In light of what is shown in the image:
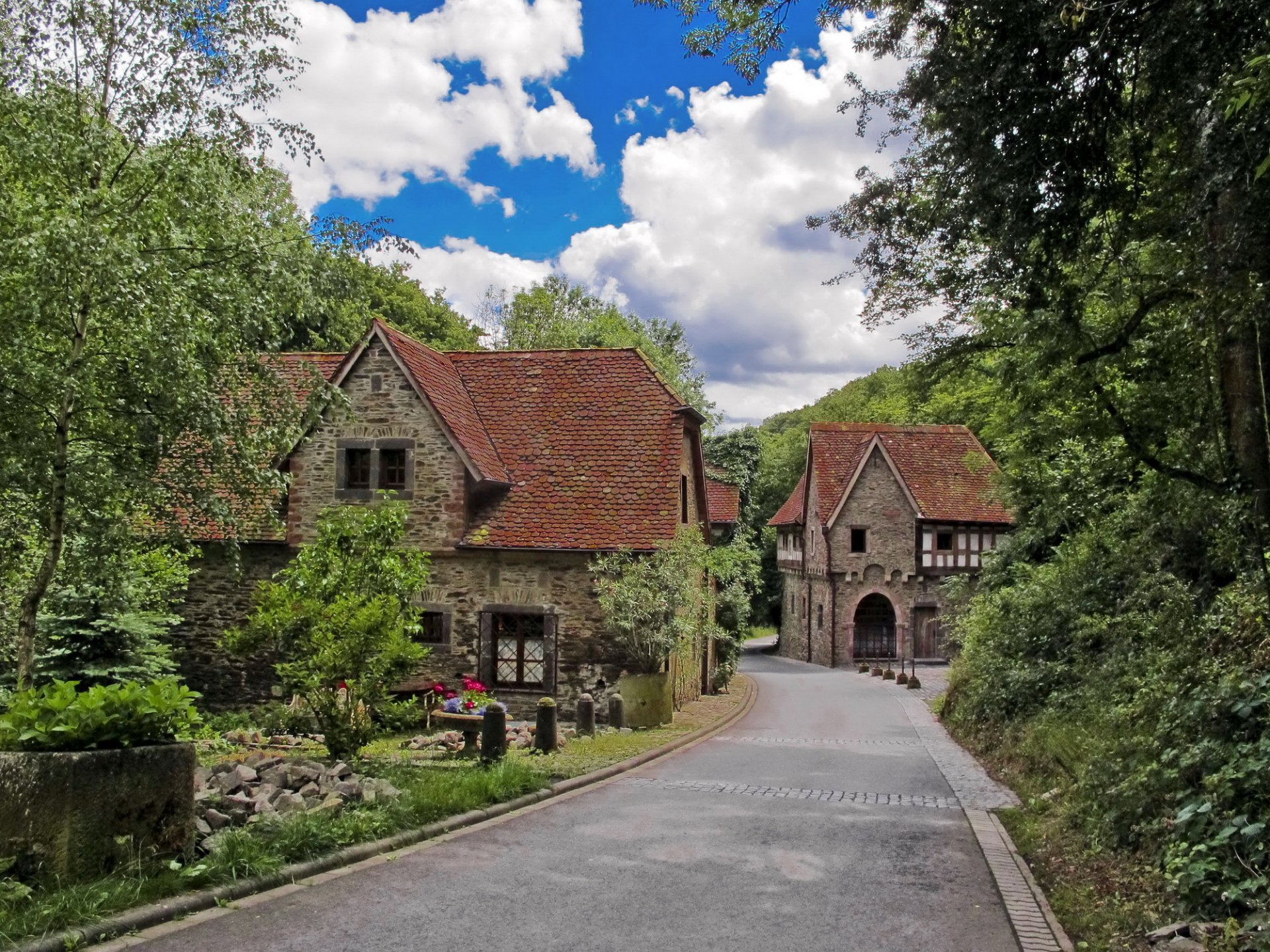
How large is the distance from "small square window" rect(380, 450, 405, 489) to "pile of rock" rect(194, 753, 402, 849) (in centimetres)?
977

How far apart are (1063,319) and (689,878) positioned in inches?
255

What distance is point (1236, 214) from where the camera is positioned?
7172 millimetres

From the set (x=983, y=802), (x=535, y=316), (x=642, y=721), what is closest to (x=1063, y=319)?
(x=983, y=802)

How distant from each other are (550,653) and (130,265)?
1127cm

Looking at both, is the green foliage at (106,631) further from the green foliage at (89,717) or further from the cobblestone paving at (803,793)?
the cobblestone paving at (803,793)

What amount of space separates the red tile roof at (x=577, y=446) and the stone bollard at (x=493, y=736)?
20.7 feet

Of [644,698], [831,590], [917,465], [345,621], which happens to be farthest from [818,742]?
[917,465]

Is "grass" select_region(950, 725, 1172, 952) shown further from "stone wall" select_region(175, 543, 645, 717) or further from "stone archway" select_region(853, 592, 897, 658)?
"stone archway" select_region(853, 592, 897, 658)

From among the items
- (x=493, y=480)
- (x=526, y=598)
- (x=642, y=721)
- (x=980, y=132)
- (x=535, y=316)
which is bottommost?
(x=642, y=721)

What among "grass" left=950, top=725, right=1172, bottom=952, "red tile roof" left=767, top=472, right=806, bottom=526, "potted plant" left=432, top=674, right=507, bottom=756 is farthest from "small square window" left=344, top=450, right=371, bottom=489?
"red tile roof" left=767, top=472, right=806, bottom=526

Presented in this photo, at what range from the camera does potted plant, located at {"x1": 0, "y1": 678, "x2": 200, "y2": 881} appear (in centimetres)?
615

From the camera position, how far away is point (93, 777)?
6.42 meters

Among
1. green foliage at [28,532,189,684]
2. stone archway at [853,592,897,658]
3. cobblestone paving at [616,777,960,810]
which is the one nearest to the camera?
cobblestone paving at [616,777,960,810]

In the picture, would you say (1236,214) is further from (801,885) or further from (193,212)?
(193,212)
